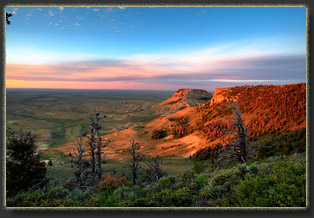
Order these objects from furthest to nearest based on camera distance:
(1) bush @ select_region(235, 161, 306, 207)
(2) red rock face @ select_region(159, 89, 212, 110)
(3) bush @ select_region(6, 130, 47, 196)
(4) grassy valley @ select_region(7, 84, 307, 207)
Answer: (2) red rock face @ select_region(159, 89, 212, 110) < (3) bush @ select_region(6, 130, 47, 196) < (4) grassy valley @ select_region(7, 84, 307, 207) < (1) bush @ select_region(235, 161, 306, 207)

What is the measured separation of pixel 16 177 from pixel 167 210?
7.31 m

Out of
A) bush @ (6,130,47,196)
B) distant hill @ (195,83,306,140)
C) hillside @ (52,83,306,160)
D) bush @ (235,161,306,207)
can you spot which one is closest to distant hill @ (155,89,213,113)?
hillside @ (52,83,306,160)

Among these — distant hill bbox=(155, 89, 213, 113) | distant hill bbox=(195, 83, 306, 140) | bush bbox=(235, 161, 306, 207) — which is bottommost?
bush bbox=(235, 161, 306, 207)

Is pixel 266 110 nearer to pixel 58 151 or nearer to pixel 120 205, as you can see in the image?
pixel 120 205

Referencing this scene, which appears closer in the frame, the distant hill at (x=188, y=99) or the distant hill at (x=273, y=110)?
the distant hill at (x=273, y=110)

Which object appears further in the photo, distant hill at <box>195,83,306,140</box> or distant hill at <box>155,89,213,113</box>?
distant hill at <box>155,89,213,113</box>

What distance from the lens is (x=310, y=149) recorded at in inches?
162

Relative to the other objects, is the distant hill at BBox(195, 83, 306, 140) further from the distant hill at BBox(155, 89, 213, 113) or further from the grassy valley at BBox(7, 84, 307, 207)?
the distant hill at BBox(155, 89, 213, 113)

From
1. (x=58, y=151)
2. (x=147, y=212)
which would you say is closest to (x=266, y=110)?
(x=147, y=212)

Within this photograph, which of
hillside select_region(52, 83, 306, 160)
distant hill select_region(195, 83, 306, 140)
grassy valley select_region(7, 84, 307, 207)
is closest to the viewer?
grassy valley select_region(7, 84, 307, 207)

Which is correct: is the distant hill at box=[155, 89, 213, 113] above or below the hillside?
above

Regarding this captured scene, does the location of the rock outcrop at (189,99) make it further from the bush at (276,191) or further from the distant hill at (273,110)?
the bush at (276,191)

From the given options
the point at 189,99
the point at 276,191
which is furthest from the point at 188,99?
the point at 276,191

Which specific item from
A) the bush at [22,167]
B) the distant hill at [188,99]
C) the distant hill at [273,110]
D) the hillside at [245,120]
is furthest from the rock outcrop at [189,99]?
the bush at [22,167]
